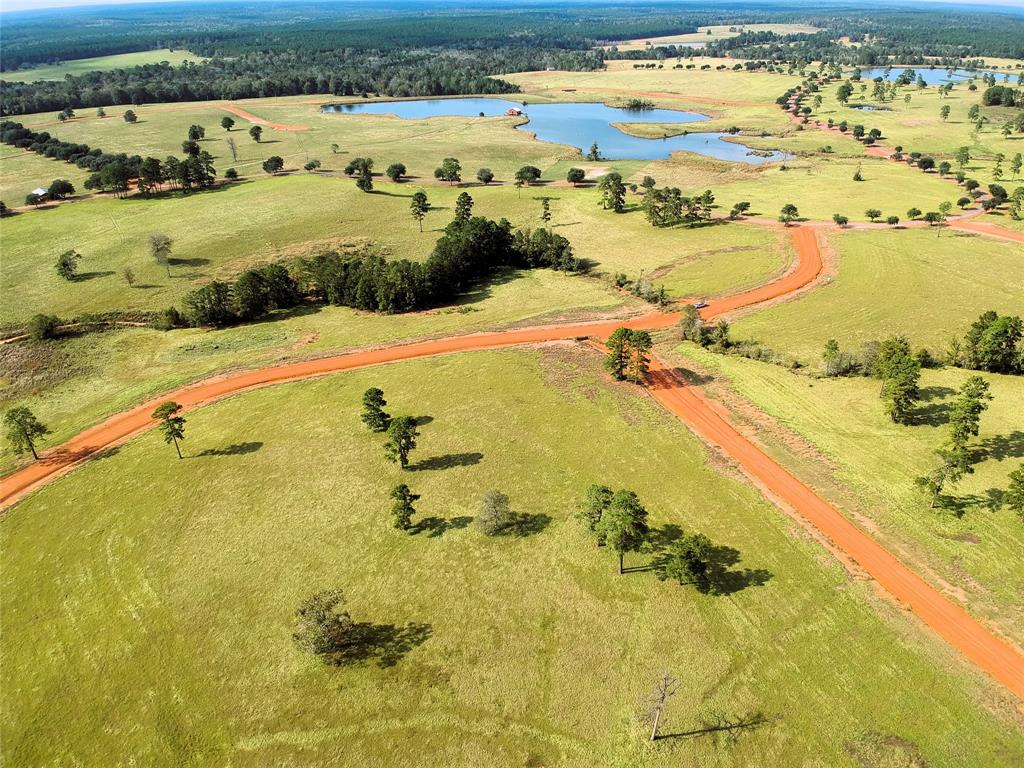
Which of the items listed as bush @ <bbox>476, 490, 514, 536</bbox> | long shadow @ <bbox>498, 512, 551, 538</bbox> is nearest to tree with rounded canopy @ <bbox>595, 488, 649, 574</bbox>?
long shadow @ <bbox>498, 512, 551, 538</bbox>

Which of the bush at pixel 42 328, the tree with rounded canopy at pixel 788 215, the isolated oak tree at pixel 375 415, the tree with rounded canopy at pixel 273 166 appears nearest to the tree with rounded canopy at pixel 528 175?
the tree with rounded canopy at pixel 788 215

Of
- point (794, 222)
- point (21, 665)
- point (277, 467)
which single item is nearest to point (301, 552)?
point (277, 467)

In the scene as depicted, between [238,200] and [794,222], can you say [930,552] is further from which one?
[238,200]

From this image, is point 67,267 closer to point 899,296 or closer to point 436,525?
point 436,525

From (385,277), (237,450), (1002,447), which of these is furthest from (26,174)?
(1002,447)

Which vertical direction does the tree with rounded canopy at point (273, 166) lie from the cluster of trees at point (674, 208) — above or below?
above

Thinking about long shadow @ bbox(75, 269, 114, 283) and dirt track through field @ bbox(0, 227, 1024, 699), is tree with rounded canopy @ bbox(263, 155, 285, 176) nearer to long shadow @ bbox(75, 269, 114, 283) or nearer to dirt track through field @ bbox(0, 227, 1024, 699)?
long shadow @ bbox(75, 269, 114, 283)

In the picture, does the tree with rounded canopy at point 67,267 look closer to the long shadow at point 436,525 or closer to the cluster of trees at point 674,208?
the long shadow at point 436,525
